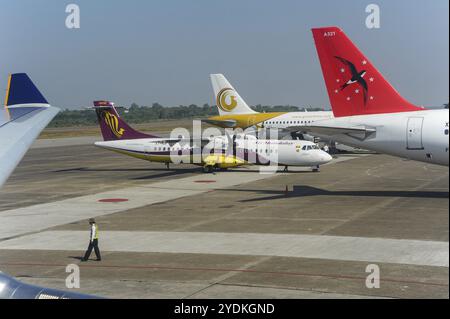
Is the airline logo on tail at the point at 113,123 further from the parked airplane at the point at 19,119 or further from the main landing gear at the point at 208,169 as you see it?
the parked airplane at the point at 19,119

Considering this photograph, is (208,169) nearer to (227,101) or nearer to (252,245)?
(227,101)

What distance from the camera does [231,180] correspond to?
5091 centimetres

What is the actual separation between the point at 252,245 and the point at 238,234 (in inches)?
96.1

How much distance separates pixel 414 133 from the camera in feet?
104

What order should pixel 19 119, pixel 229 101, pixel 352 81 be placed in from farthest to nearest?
pixel 229 101 < pixel 352 81 < pixel 19 119

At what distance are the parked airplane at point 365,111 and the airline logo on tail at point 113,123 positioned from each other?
98.3 ft

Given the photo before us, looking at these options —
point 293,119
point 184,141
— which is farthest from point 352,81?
point 293,119

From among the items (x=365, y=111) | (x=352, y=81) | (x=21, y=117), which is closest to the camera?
(x=21, y=117)

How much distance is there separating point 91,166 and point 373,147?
1709 inches

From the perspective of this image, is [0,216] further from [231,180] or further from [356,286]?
[356,286]

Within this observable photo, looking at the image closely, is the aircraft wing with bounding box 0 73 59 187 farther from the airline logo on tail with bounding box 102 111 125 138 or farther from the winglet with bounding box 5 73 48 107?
the airline logo on tail with bounding box 102 111 125 138

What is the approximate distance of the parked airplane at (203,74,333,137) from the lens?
81188 millimetres

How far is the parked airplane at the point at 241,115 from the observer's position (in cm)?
8119
